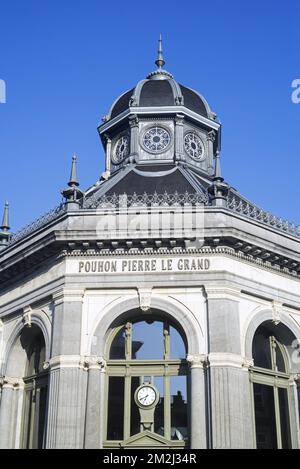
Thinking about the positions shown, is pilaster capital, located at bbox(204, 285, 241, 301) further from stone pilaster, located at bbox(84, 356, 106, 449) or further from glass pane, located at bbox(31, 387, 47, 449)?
glass pane, located at bbox(31, 387, 47, 449)

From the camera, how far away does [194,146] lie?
107ft

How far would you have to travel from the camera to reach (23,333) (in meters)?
25.7

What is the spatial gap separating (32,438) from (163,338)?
609cm

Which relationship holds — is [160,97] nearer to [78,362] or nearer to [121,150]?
[121,150]

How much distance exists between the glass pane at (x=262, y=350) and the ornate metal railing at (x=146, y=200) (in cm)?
541

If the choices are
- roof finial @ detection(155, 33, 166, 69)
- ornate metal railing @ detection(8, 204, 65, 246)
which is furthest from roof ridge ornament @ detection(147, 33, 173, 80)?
ornate metal railing @ detection(8, 204, 65, 246)

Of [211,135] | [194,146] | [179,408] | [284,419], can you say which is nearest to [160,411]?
[179,408]

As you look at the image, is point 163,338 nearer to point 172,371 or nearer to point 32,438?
point 172,371

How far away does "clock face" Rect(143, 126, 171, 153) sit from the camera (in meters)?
31.6

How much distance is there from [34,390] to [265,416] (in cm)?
856

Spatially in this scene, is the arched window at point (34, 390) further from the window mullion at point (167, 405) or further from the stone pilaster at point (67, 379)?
the window mullion at point (167, 405)

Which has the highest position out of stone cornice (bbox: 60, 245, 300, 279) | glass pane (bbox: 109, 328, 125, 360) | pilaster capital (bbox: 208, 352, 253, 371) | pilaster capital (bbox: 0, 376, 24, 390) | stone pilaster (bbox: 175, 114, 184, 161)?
stone pilaster (bbox: 175, 114, 184, 161)
